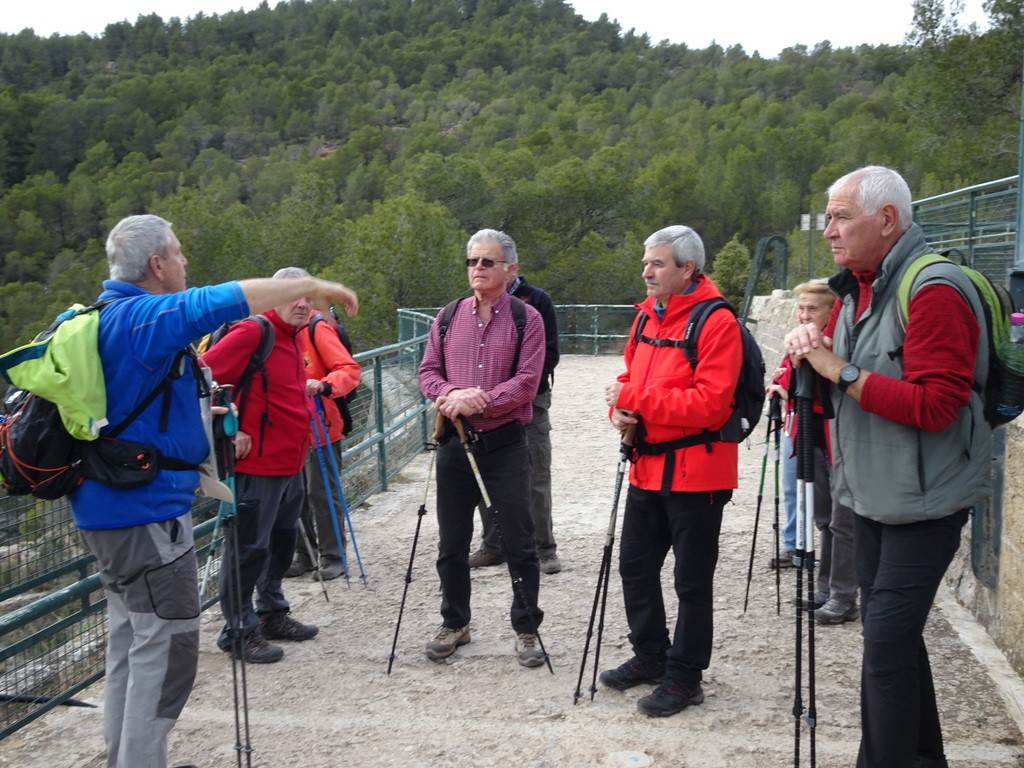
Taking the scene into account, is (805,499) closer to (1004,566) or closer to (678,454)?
(678,454)

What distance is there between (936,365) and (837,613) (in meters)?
2.25

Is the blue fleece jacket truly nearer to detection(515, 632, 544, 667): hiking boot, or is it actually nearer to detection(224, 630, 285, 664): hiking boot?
detection(224, 630, 285, 664): hiking boot

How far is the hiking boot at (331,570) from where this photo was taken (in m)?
5.13

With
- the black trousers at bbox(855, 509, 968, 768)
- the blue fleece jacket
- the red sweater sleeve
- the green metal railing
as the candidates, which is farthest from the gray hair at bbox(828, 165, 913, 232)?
the green metal railing

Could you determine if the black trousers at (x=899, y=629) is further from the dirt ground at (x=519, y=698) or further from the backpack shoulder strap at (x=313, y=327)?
the backpack shoulder strap at (x=313, y=327)

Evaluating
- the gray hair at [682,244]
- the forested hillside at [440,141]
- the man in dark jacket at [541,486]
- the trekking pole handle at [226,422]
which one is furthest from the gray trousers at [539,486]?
the forested hillside at [440,141]

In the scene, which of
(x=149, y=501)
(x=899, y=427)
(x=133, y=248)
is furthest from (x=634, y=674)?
(x=133, y=248)

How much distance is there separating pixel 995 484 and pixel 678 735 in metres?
1.72

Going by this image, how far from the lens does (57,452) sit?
2502mm

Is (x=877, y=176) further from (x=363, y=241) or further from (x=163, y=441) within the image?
(x=363, y=241)

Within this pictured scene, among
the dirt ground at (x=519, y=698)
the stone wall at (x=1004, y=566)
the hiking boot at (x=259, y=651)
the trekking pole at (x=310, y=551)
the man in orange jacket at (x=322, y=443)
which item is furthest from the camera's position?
the man in orange jacket at (x=322, y=443)

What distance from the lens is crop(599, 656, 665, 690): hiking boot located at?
3562 mm

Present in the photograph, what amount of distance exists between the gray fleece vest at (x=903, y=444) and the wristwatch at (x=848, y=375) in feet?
0.25

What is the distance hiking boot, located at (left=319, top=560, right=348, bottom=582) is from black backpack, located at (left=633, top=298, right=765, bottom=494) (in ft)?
7.78
